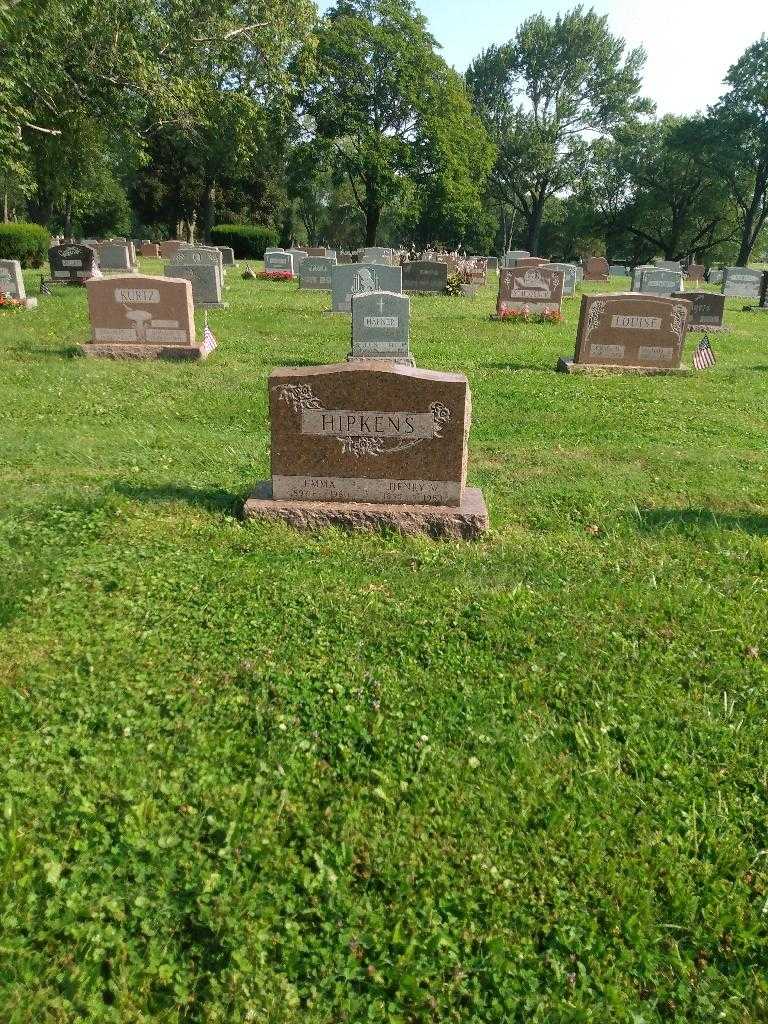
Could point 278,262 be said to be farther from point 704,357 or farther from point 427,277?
point 704,357

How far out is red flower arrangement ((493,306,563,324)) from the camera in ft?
58.7

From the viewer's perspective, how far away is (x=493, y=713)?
334 cm

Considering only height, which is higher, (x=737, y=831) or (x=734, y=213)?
(x=734, y=213)

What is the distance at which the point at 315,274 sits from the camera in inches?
992

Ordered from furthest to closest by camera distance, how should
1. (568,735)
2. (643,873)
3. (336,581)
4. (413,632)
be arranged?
(336,581) → (413,632) → (568,735) → (643,873)

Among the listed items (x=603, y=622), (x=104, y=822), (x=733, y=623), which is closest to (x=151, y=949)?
(x=104, y=822)

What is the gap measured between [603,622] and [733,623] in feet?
2.50

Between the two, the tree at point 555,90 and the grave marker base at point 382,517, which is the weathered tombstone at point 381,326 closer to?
the grave marker base at point 382,517

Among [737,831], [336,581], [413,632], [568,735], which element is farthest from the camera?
[336,581]

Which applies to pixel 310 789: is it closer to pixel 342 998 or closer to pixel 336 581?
pixel 342 998

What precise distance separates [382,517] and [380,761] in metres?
2.41

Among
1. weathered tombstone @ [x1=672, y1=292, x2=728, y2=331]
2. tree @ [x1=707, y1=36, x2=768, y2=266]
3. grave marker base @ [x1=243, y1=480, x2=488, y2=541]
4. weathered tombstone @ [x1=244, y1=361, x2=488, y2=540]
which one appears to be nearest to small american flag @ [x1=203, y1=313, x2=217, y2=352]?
weathered tombstone @ [x1=244, y1=361, x2=488, y2=540]

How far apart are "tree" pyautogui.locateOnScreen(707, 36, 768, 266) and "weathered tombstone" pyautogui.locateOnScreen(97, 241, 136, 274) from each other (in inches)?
1396

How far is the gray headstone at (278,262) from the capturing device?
29.3m
